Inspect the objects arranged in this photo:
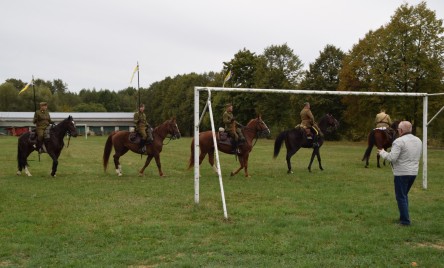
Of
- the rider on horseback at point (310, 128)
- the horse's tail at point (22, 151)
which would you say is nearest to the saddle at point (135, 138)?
the horse's tail at point (22, 151)

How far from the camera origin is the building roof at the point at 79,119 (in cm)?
8719

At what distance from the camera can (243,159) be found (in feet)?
53.2

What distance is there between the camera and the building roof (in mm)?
87188

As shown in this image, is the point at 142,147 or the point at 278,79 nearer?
the point at 142,147

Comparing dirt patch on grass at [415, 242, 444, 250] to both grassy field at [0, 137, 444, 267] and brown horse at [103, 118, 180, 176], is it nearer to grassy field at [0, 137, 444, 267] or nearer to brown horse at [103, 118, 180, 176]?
grassy field at [0, 137, 444, 267]

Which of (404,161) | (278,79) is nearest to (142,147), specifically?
(404,161)

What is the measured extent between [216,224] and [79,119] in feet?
305

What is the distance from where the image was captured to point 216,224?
28.8 ft

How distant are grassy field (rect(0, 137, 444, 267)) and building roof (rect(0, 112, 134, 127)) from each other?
263ft

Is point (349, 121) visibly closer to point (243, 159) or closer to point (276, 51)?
point (276, 51)

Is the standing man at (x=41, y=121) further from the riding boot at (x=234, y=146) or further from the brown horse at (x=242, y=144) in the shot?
the riding boot at (x=234, y=146)

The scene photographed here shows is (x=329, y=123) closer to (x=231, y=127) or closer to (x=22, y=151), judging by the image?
(x=231, y=127)

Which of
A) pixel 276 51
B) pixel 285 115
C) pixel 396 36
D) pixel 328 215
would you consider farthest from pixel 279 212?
pixel 276 51

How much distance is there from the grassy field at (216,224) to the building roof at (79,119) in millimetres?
80137
